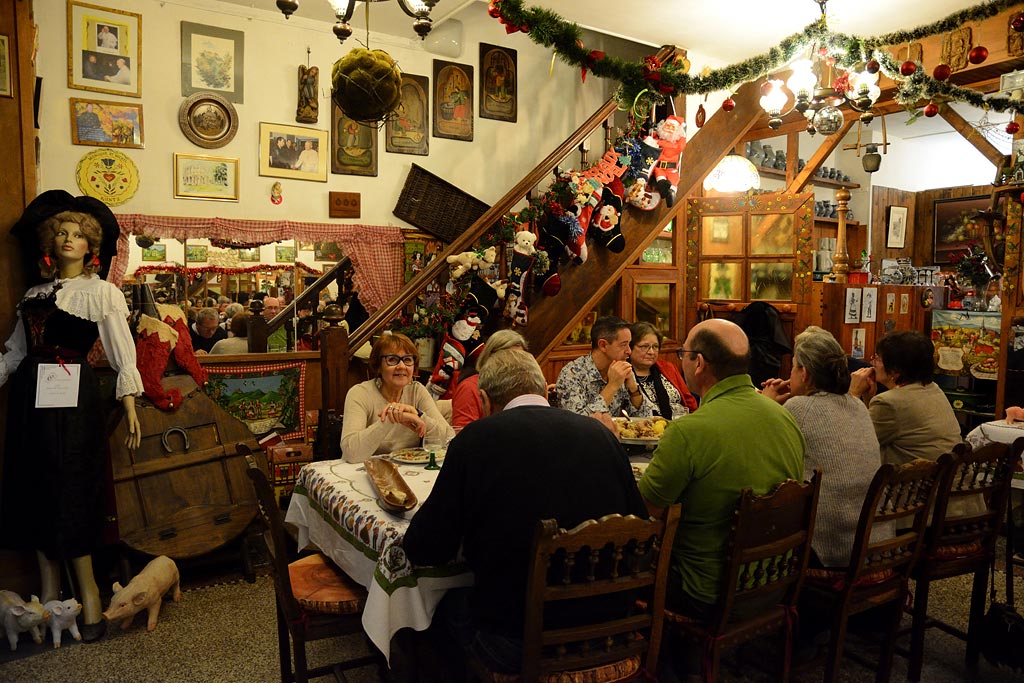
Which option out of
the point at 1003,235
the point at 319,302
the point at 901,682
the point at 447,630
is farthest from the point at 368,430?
the point at 1003,235

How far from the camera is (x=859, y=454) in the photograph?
2.72 meters

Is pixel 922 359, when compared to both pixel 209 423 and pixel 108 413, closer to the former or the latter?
pixel 209 423

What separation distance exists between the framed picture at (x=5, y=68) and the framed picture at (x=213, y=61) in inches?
79.5

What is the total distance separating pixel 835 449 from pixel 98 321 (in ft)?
10.7

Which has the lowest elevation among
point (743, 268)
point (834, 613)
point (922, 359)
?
point (834, 613)

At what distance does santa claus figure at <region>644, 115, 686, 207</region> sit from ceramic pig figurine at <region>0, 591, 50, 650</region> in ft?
15.9

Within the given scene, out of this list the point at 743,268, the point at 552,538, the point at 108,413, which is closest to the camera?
the point at 552,538

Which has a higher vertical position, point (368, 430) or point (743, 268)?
point (743, 268)

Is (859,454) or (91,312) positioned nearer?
(859,454)

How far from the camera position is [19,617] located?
322cm

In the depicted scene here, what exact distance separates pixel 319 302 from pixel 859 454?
4317 mm

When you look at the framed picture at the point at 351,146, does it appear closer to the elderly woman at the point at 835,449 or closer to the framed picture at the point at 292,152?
the framed picture at the point at 292,152

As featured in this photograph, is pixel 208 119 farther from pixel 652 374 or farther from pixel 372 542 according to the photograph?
pixel 372 542

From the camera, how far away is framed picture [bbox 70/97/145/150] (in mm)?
5113
